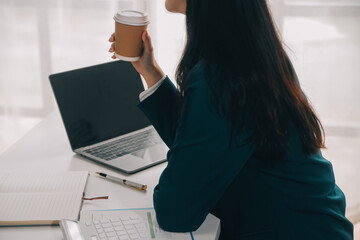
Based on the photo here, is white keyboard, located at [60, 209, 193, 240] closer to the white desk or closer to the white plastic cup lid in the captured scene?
the white desk

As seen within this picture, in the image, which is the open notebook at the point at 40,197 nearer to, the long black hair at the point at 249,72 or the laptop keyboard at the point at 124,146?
the laptop keyboard at the point at 124,146

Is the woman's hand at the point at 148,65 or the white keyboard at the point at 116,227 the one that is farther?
the woman's hand at the point at 148,65

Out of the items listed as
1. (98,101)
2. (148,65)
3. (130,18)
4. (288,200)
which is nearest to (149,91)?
(148,65)

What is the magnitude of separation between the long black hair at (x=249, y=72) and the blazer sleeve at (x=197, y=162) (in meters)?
0.03

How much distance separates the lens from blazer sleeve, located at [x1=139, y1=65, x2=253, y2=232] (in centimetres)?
82

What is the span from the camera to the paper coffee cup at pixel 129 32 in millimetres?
988

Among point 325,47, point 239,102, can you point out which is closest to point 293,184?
point 239,102

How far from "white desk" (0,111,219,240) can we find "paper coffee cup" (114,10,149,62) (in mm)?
307

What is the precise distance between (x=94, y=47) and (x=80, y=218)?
56.2 inches

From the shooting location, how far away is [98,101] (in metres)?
1.35

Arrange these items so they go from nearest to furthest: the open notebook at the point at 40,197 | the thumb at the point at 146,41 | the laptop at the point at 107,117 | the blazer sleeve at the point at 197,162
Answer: the blazer sleeve at the point at 197,162, the open notebook at the point at 40,197, the thumb at the point at 146,41, the laptop at the point at 107,117

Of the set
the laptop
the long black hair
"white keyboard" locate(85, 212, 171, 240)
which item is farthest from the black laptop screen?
the long black hair

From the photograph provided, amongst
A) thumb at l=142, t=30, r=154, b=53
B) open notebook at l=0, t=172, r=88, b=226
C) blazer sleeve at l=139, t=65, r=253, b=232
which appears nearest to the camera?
blazer sleeve at l=139, t=65, r=253, b=232

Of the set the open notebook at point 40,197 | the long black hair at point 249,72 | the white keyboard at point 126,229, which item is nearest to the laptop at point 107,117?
the open notebook at point 40,197
